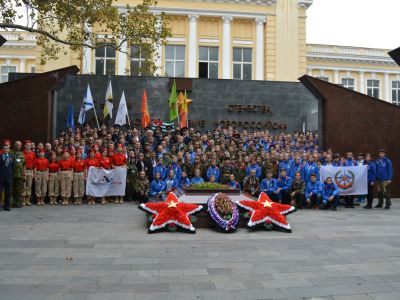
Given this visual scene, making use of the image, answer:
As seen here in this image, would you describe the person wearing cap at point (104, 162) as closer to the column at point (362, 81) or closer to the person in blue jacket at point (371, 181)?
the person in blue jacket at point (371, 181)

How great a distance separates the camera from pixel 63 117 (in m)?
19.5

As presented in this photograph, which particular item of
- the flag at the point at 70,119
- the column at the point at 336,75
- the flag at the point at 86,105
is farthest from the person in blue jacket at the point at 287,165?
the column at the point at 336,75

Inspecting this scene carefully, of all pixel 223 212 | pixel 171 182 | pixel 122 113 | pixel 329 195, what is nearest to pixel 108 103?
pixel 122 113

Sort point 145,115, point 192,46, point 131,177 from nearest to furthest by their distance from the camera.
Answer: point 131,177, point 145,115, point 192,46

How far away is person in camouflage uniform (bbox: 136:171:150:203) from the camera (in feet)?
42.5

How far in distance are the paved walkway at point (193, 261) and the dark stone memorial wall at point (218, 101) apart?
1088cm

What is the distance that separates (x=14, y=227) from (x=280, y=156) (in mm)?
8642

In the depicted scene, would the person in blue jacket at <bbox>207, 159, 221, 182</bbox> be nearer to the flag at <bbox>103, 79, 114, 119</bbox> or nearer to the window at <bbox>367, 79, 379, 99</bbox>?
the flag at <bbox>103, 79, 114, 119</bbox>

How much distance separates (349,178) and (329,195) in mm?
1179

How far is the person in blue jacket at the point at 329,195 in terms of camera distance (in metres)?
12.4

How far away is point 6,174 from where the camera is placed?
448 inches

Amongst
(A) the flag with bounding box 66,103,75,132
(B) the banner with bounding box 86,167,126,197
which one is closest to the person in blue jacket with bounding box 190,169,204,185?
(B) the banner with bounding box 86,167,126,197

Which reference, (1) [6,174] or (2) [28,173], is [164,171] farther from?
(1) [6,174]

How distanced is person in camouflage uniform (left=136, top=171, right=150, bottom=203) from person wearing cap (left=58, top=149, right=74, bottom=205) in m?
2.08
